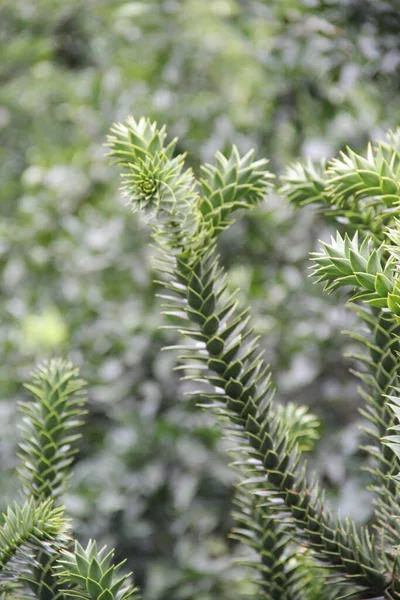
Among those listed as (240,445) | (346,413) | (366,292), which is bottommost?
(240,445)

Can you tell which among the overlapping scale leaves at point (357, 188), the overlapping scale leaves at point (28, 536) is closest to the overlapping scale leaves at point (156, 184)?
the overlapping scale leaves at point (357, 188)

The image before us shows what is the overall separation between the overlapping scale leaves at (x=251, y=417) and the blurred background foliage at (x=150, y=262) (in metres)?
0.50

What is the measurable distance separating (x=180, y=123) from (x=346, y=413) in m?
0.83

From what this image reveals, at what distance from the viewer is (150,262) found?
1.61 meters

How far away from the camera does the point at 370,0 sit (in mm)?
1386

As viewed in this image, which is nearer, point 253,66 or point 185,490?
point 185,490

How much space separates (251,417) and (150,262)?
0.92 metres

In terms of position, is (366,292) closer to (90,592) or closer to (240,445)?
(240,445)

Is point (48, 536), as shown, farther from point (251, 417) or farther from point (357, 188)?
point (357, 188)

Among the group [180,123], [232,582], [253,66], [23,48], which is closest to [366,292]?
[232,582]

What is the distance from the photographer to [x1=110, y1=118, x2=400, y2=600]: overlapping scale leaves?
2.42 feet

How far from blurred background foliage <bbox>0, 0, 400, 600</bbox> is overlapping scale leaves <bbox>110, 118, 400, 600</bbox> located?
0.50 m

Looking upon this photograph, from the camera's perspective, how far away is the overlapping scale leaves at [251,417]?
0.74 m

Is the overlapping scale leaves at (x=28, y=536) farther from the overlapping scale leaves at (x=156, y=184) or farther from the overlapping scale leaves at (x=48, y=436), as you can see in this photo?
the overlapping scale leaves at (x=156, y=184)
